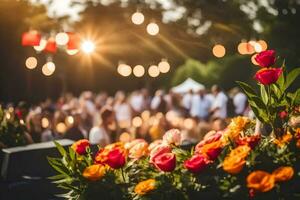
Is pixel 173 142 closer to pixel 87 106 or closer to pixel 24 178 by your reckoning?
pixel 24 178

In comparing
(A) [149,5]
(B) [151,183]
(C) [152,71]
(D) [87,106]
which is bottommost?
(B) [151,183]

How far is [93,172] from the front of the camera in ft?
10.5

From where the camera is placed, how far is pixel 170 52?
128 ft

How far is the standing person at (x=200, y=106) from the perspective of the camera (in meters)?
17.3

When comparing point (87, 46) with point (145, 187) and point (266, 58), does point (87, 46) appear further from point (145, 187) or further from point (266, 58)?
point (145, 187)

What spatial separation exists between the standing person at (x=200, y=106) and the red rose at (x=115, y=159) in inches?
552

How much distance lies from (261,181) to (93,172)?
3.09 feet

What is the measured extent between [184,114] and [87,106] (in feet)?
13.3

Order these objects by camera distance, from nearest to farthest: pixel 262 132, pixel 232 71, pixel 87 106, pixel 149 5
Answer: pixel 262 132 → pixel 87 106 → pixel 149 5 → pixel 232 71

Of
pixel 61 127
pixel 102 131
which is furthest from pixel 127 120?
pixel 102 131

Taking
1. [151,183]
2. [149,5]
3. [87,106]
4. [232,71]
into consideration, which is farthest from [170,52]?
[151,183]

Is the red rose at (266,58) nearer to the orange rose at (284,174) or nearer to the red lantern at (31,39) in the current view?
the orange rose at (284,174)

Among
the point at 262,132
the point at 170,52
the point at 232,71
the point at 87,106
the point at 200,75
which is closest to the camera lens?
the point at 262,132

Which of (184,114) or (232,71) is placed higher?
(232,71)
